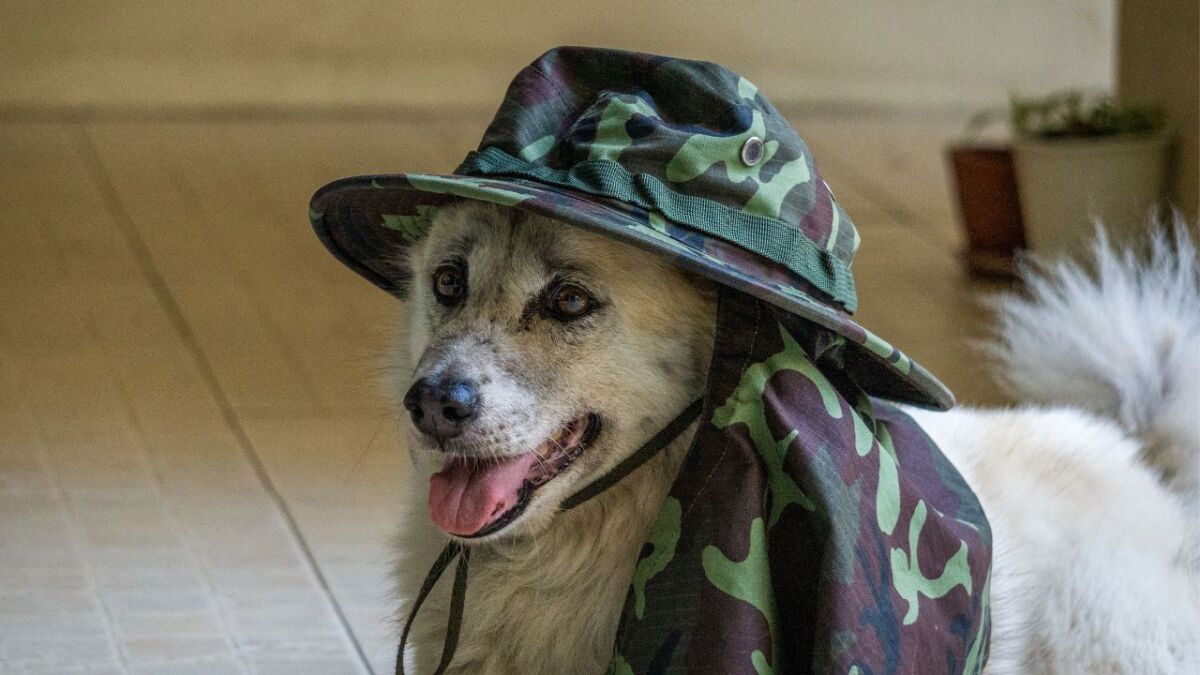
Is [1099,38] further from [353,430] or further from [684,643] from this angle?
[684,643]

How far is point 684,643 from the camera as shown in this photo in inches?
60.7

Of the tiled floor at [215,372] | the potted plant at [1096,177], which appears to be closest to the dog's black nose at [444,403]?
the tiled floor at [215,372]

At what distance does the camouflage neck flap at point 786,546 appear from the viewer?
1532 millimetres

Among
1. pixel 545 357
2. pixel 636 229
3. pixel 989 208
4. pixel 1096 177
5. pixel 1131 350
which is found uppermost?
pixel 636 229

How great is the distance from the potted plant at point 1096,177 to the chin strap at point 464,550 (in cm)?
232

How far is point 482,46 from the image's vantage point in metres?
5.66

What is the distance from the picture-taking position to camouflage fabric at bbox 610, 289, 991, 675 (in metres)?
1.53

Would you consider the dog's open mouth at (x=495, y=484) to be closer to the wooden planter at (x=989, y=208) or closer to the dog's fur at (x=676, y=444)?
the dog's fur at (x=676, y=444)

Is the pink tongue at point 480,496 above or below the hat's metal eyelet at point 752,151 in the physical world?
below

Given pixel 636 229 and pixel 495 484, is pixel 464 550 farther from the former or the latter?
pixel 636 229

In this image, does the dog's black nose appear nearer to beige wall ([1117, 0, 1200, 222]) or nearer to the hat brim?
the hat brim

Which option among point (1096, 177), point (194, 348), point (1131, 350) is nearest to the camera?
point (1131, 350)

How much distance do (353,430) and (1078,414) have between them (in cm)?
156

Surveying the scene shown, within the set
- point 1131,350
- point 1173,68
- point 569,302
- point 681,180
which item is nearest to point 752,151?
point 681,180
